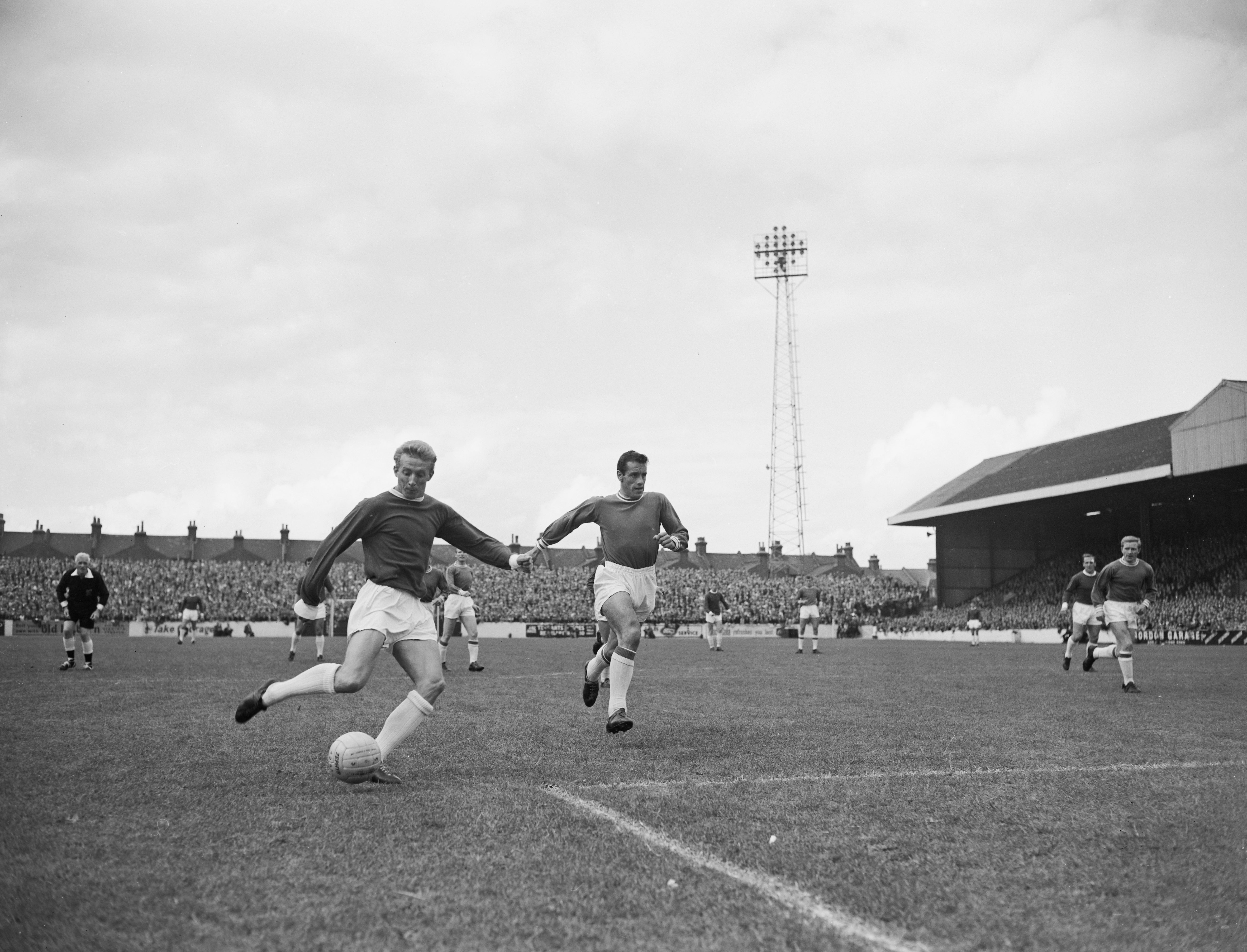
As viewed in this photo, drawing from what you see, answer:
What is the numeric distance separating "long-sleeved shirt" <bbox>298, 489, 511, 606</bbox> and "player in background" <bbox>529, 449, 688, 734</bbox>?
220cm

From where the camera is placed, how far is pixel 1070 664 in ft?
66.3

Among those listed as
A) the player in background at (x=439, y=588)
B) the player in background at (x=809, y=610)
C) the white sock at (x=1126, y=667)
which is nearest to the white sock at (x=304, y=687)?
the player in background at (x=439, y=588)

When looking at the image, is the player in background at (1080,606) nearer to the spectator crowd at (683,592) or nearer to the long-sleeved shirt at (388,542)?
the long-sleeved shirt at (388,542)

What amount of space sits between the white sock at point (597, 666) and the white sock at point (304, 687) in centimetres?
355

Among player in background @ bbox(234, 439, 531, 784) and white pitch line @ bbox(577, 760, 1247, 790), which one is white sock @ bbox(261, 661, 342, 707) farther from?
white pitch line @ bbox(577, 760, 1247, 790)

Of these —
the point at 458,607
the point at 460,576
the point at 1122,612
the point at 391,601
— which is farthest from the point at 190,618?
the point at 391,601

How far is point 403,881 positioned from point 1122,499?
54.3m

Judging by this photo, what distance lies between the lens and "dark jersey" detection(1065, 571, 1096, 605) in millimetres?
18781

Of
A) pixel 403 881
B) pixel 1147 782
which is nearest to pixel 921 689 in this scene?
pixel 1147 782

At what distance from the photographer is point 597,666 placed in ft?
31.6

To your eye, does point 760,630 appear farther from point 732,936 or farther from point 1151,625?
point 732,936

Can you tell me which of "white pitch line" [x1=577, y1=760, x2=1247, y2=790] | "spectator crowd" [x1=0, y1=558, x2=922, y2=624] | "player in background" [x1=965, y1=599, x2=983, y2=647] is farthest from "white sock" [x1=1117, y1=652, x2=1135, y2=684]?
"spectator crowd" [x1=0, y1=558, x2=922, y2=624]

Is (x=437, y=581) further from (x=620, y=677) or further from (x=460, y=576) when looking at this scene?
(x=620, y=677)

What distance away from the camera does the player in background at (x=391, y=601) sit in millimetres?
6270
